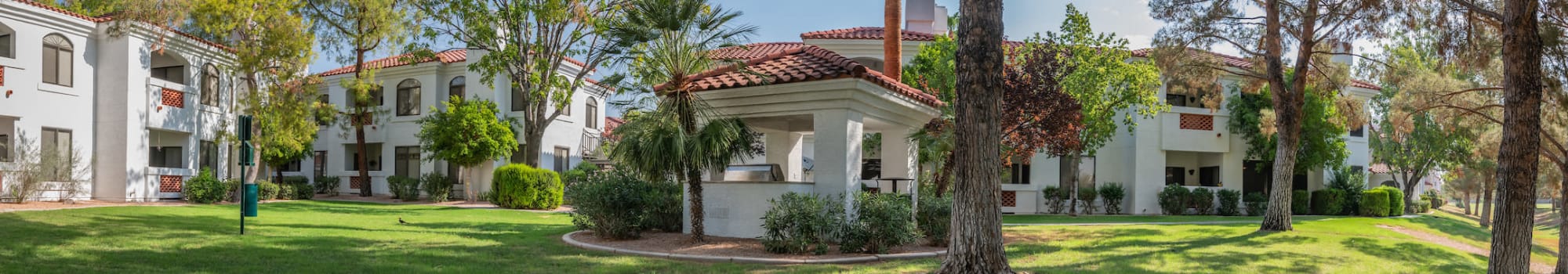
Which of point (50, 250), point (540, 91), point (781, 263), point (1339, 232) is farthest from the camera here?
point (540, 91)

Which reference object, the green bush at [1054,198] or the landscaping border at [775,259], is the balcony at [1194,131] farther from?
the landscaping border at [775,259]

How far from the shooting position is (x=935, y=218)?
13.7 meters

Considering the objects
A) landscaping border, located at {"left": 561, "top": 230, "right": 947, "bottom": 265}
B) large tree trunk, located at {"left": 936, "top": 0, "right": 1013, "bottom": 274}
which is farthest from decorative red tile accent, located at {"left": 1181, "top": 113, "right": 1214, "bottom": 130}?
large tree trunk, located at {"left": 936, "top": 0, "right": 1013, "bottom": 274}

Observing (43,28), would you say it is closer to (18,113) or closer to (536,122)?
(18,113)

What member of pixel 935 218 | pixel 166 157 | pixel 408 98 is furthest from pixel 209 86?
pixel 935 218

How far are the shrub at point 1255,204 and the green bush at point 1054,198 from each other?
6.09 meters

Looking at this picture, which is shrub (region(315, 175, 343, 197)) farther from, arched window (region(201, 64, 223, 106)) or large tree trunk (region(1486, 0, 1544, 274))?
large tree trunk (region(1486, 0, 1544, 274))

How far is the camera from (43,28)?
69.3ft

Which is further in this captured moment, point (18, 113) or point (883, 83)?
point (18, 113)

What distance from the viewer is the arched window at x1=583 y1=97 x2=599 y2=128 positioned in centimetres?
3597

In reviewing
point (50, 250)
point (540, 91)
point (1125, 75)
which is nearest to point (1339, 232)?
point (1125, 75)

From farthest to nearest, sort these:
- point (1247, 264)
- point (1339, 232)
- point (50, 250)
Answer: point (1339, 232) < point (1247, 264) < point (50, 250)

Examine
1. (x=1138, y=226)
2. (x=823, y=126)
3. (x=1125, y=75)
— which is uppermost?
(x=1125, y=75)

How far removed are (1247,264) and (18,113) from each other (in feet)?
80.7
